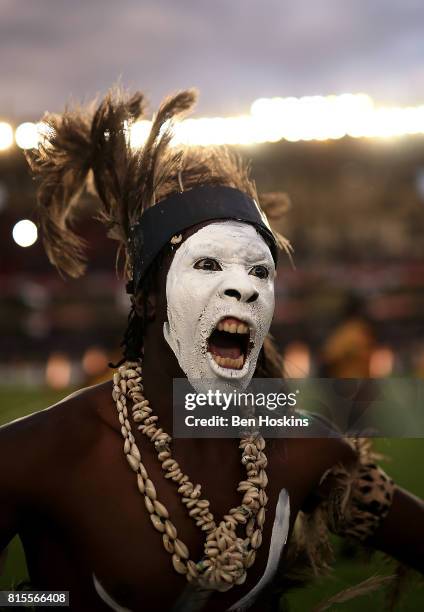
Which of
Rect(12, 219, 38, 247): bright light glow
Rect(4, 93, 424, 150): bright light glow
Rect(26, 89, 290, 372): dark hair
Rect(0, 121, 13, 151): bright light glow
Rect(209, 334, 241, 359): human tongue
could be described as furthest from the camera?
Rect(4, 93, 424, 150): bright light glow

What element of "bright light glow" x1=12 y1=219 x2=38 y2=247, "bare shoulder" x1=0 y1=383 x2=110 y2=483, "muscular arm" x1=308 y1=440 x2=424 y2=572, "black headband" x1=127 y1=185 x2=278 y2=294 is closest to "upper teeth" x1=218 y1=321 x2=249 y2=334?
"black headband" x1=127 y1=185 x2=278 y2=294

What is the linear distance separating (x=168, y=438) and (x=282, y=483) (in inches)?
13.2

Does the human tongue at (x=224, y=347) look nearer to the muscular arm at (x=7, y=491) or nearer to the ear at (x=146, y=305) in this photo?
the ear at (x=146, y=305)

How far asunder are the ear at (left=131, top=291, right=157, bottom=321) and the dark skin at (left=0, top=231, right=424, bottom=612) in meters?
0.03

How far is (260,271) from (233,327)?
0.60 feet

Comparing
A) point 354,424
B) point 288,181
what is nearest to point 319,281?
point 288,181

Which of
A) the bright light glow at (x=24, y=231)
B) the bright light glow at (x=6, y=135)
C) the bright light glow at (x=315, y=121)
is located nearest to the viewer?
the bright light glow at (x=24, y=231)

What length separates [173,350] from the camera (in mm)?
1957

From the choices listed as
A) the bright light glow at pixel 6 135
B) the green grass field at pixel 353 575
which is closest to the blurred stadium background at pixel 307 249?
the bright light glow at pixel 6 135

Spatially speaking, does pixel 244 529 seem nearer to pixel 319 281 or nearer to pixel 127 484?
pixel 127 484

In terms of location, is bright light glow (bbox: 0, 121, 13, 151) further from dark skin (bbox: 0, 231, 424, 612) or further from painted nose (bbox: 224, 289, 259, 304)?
painted nose (bbox: 224, 289, 259, 304)

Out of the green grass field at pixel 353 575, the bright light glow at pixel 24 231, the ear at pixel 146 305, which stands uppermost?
the bright light glow at pixel 24 231

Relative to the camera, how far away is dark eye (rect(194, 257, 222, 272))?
1.92 metres

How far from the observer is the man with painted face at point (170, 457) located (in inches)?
71.7
